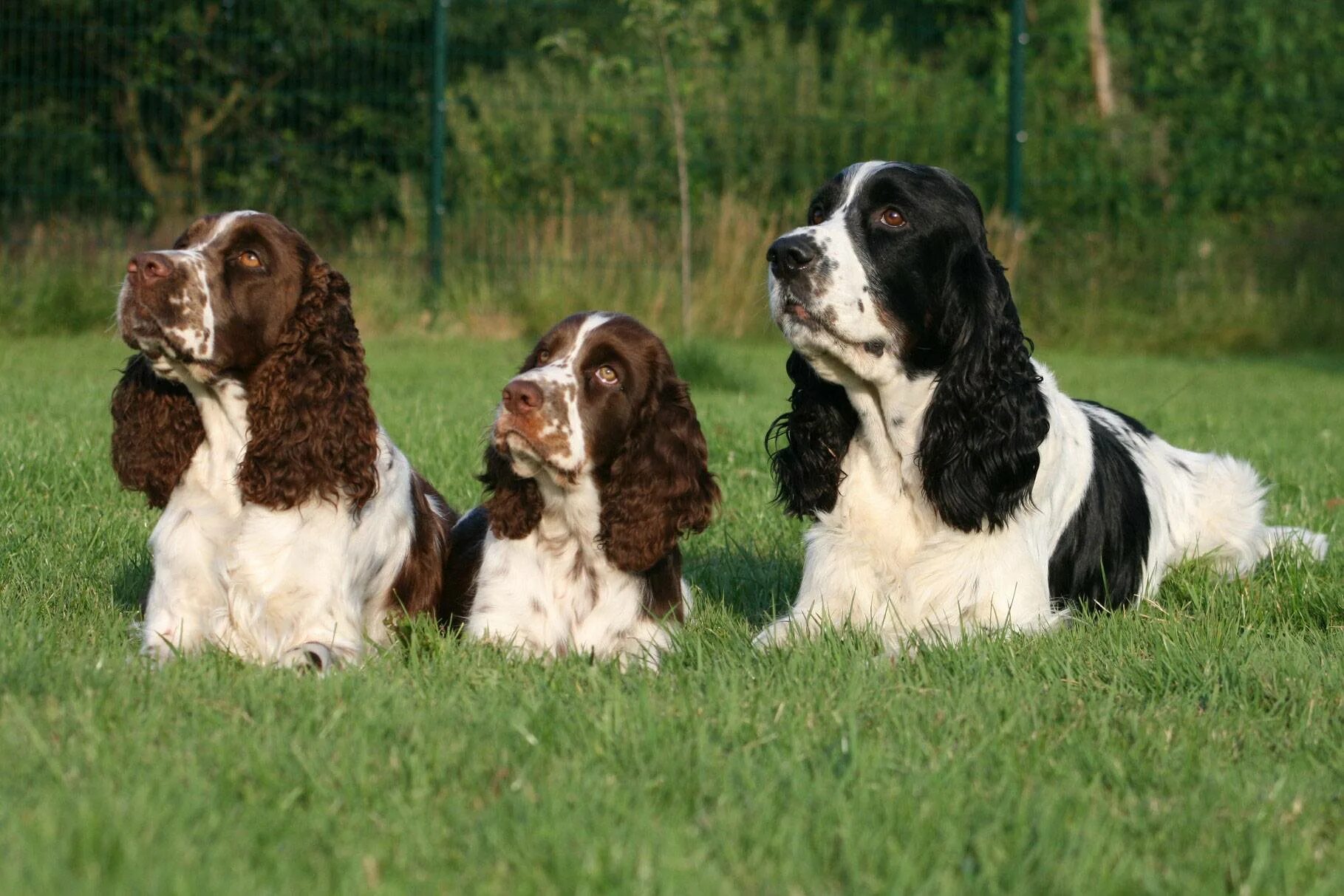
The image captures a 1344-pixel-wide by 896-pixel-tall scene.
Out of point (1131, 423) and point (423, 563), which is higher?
point (1131, 423)

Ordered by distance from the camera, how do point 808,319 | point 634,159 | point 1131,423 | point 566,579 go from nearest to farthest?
point 808,319, point 566,579, point 1131,423, point 634,159

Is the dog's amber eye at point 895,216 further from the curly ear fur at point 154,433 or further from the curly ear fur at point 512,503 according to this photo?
the curly ear fur at point 154,433

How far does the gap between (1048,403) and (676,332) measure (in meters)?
9.35

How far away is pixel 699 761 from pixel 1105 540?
2289 millimetres

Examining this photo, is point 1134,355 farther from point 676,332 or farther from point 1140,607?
point 1140,607

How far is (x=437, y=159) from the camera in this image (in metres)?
14.1

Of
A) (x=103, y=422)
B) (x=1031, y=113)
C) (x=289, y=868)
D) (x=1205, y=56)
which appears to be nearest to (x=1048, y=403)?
(x=289, y=868)

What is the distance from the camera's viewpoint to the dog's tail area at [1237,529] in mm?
5355

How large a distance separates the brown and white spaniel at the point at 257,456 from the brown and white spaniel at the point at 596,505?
1.27 feet

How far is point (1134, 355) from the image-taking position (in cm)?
1521

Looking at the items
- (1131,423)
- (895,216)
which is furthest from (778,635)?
(1131,423)

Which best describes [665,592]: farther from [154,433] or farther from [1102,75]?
[1102,75]

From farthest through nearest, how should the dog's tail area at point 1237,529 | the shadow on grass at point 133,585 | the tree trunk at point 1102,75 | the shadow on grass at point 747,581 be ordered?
the tree trunk at point 1102,75 < the dog's tail area at point 1237,529 < the shadow on grass at point 747,581 < the shadow on grass at point 133,585

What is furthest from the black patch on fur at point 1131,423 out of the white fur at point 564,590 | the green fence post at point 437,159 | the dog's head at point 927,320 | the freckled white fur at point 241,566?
the green fence post at point 437,159
